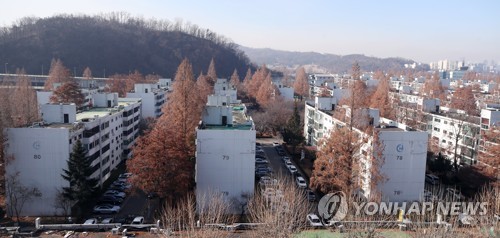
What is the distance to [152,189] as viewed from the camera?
9.91m

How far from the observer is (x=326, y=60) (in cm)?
11988

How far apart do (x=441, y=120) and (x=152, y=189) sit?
13.0 m

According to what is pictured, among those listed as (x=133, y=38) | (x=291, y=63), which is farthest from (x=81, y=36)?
(x=291, y=63)

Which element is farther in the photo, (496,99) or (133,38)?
(133,38)

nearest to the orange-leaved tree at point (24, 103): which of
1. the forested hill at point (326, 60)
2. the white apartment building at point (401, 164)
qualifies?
the white apartment building at point (401, 164)

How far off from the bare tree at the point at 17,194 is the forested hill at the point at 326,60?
6672 centimetres

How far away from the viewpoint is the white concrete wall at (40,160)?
10414 millimetres

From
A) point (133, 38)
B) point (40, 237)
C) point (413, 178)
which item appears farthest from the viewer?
point (133, 38)

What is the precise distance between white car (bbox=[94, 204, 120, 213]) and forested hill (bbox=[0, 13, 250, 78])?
34153 millimetres

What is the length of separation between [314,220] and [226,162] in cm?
256

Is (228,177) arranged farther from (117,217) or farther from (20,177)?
(20,177)

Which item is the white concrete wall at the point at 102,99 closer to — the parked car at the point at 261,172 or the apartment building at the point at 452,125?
the parked car at the point at 261,172

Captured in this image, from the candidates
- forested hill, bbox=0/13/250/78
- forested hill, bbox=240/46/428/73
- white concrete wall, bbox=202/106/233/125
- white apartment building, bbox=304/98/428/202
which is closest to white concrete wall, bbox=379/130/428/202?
white apartment building, bbox=304/98/428/202

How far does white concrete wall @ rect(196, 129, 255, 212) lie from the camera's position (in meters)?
10.4
